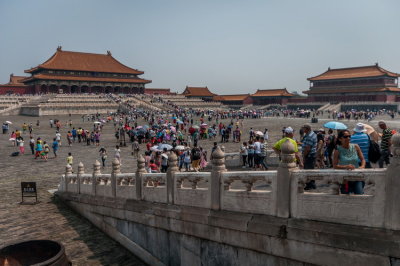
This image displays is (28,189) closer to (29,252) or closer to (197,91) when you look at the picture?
(29,252)

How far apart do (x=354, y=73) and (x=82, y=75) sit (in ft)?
208

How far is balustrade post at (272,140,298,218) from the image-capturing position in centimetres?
503

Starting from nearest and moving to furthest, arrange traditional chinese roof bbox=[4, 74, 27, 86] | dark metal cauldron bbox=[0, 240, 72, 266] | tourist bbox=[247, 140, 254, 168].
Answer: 1. dark metal cauldron bbox=[0, 240, 72, 266]
2. tourist bbox=[247, 140, 254, 168]
3. traditional chinese roof bbox=[4, 74, 27, 86]

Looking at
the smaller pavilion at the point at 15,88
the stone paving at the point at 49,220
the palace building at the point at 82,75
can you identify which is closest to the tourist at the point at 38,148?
the stone paving at the point at 49,220

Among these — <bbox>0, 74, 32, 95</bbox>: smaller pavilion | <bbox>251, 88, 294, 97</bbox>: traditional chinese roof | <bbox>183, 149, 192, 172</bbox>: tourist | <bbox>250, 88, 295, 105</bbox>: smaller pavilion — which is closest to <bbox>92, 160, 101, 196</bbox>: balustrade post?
<bbox>183, 149, 192, 172</bbox>: tourist

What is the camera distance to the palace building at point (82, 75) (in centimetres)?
6688

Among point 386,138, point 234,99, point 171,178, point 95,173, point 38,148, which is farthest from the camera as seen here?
point 234,99

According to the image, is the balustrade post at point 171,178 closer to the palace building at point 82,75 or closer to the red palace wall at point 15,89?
the palace building at point 82,75

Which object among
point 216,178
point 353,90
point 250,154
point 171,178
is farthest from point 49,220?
point 353,90

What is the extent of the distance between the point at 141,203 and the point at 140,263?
1597 mm

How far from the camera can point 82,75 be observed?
72.6m

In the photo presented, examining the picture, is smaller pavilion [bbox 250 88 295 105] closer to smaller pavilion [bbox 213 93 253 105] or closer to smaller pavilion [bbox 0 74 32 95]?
smaller pavilion [bbox 213 93 253 105]

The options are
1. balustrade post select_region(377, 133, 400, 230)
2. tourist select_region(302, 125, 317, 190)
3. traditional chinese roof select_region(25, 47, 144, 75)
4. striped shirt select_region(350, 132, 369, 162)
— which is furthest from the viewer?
traditional chinese roof select_region(25, 47, 144, 75)

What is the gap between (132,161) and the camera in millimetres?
19094
